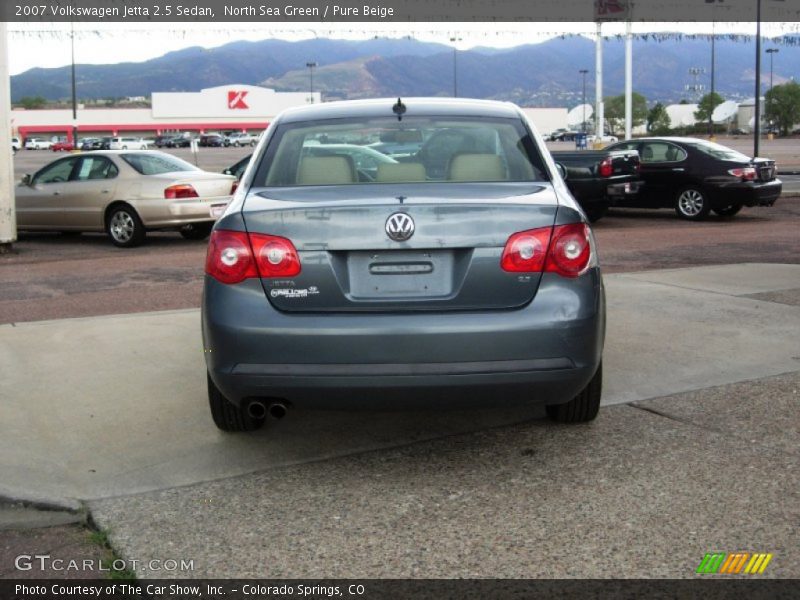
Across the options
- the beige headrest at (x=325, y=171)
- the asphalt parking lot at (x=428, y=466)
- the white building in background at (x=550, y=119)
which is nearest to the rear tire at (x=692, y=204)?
the asphalt parking lot at (x=428, y=466)

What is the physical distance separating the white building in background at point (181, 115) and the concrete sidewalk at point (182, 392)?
129 metres

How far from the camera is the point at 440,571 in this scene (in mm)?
3482

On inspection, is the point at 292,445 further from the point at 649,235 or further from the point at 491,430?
the point at 649,235

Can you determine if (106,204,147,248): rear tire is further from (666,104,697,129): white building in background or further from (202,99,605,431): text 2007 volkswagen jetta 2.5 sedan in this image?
(666,104,697,129): white building in background

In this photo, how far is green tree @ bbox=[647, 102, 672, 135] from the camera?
448ft

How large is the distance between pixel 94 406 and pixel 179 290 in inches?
179

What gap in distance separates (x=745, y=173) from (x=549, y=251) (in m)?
14.0

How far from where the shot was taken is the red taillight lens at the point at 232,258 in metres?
4.25

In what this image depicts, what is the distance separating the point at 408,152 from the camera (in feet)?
17.6

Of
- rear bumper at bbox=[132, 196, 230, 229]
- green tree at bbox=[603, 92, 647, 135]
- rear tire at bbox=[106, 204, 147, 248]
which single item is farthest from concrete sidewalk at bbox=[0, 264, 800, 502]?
green tree at bbox=[603, 92, 647, 135]

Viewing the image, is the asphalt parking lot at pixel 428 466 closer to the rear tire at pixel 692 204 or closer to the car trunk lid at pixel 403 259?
the car trunk lid at pixel 403 259

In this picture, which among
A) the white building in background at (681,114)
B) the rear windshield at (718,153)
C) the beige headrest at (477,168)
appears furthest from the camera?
the white building in background at (681,114)
